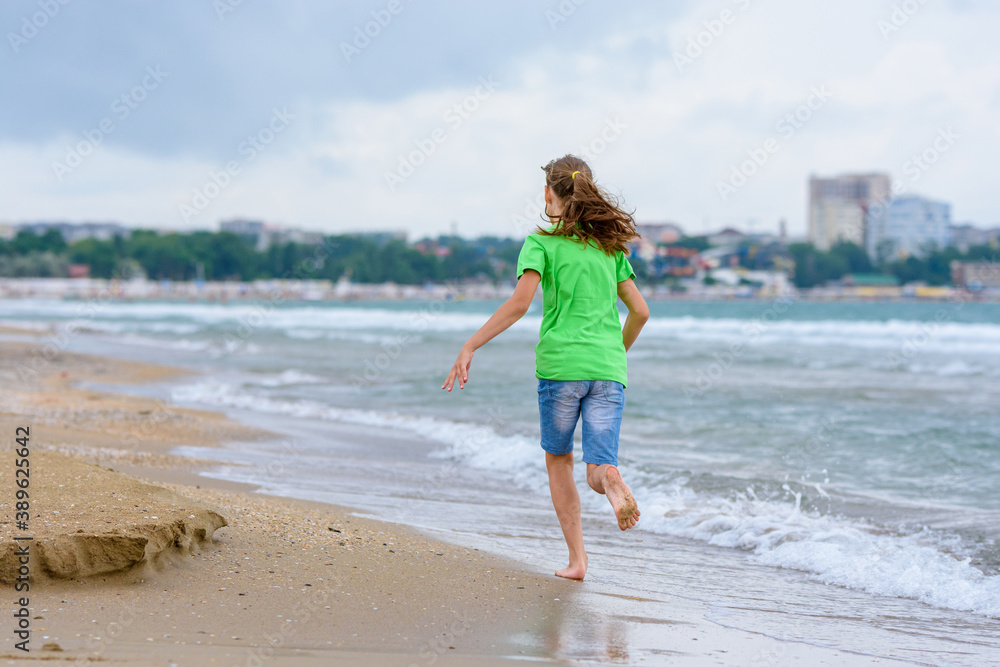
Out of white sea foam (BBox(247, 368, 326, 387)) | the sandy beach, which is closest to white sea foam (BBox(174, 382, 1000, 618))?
the sandy beach

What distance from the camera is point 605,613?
10.5 feet

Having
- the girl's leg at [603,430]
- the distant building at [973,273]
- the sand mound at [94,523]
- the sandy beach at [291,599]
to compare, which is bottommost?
the sandy beach at [291,599]

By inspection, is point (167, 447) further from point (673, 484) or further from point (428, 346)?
point (428, 346)

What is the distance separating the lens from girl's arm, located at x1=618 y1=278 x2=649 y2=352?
11.3ft

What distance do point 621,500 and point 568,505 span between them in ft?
1.60

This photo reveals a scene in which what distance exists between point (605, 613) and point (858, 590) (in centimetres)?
151

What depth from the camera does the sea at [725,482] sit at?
144 inches

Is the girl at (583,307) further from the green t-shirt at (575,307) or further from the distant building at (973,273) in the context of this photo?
the distant building at (973,273)

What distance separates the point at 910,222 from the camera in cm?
16425

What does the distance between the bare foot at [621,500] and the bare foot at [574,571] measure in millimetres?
517

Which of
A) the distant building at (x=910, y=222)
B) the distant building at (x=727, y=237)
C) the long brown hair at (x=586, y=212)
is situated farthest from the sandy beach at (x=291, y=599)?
the distant building at (x=727, y=237)

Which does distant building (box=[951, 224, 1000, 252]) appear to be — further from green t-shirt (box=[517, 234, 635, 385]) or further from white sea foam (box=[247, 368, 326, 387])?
green t-shirt (box=[517, 234, 635, 385])

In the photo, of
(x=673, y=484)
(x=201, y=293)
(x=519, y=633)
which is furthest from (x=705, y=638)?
(x=201, y=293)

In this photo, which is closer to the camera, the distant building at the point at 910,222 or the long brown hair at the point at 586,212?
the long brown hair at the point at 586,212
